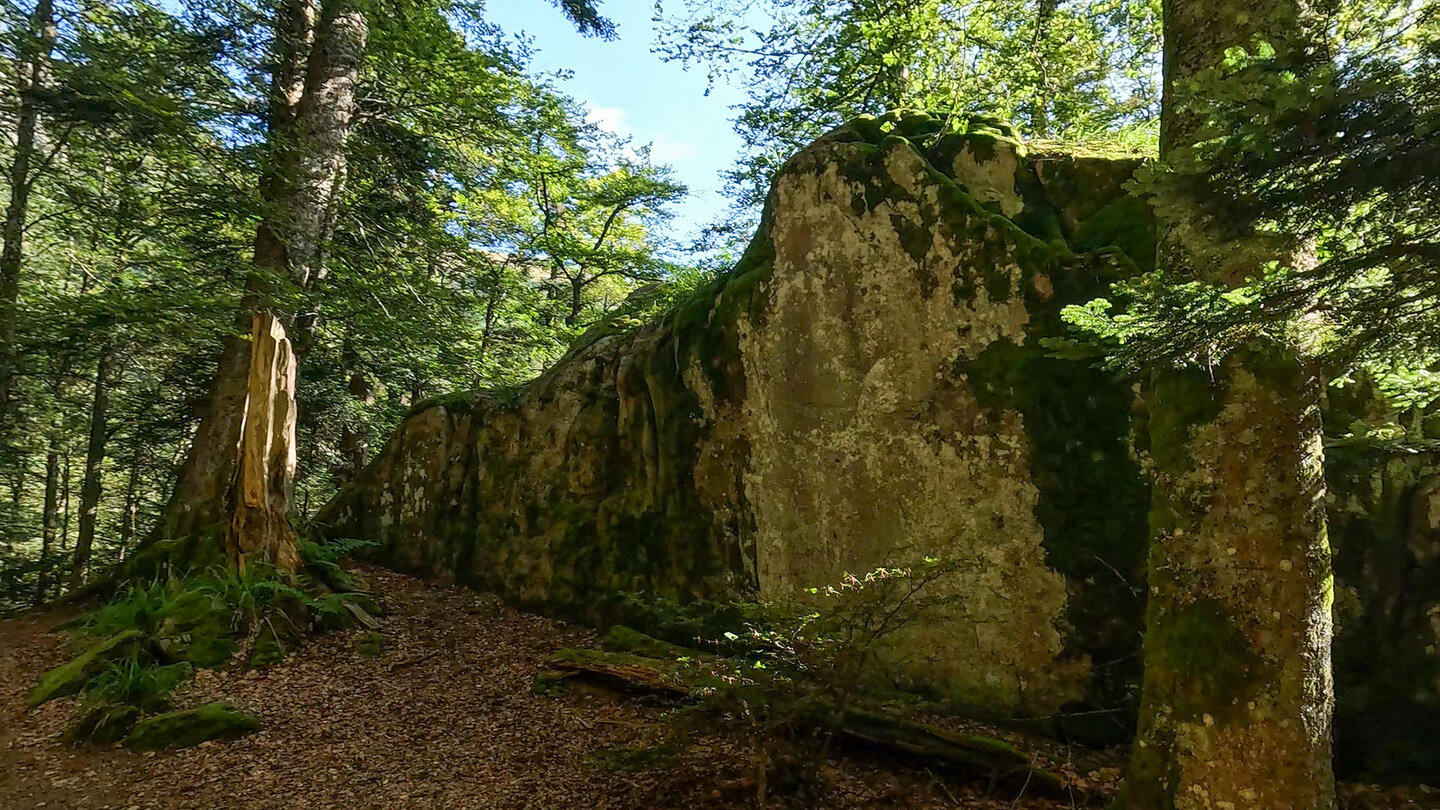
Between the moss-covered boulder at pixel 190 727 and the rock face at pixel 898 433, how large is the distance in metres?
3.15

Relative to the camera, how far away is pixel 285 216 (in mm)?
7531

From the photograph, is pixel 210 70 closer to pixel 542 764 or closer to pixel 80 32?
pixel 80 32

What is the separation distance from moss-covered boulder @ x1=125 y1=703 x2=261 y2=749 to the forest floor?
10cm

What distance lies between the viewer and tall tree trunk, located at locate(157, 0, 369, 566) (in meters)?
7.10

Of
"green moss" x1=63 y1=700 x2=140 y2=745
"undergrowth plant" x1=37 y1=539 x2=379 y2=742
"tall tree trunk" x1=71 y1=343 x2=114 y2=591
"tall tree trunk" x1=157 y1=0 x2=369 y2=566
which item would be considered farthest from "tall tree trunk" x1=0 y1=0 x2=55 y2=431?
"green moss" x1=63 y1=700 x2=140 y2=745

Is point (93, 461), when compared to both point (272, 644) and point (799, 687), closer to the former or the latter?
point (272, 644)

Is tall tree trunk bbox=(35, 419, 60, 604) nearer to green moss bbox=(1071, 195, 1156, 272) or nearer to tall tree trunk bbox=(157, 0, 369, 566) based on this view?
tall tree trunk bbox=(157, 0, 369, 566)

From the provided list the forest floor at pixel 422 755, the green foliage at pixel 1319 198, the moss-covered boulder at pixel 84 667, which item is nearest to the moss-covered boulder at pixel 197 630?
the moss-covered boulder at pixel 84 667

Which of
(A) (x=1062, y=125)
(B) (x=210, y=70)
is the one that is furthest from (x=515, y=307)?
(A) (x=1062, y=125)

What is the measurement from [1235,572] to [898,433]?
3296 mm

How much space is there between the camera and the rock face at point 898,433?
509cm

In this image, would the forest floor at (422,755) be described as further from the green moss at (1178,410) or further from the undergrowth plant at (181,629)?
the green moss at (1178,410)

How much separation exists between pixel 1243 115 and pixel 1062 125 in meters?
9.21

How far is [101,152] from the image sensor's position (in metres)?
7.82
